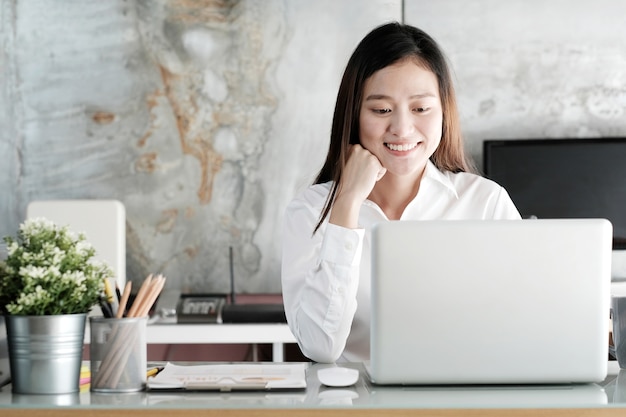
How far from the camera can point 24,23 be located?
172 inches

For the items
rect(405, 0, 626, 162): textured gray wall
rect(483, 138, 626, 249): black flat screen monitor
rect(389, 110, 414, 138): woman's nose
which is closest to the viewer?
rect(389, 110, 414, 138): woman's nose

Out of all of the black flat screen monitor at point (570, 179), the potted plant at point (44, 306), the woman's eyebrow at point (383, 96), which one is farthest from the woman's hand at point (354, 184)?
the black flat screen monitor at point (570, 179)

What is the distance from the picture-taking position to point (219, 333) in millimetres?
3902

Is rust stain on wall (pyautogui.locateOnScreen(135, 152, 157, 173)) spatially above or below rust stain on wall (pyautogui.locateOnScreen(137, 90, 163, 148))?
below

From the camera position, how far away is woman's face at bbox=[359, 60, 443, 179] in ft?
7.05

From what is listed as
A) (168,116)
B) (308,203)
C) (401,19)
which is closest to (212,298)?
(168,116)

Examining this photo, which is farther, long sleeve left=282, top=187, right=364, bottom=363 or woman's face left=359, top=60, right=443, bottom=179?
woman's face left=359, top=60, right=443, bottom=179

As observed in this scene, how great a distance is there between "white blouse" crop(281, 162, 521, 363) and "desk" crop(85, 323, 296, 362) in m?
1.71

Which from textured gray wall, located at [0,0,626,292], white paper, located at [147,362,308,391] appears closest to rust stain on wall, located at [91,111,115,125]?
textured gray wall, located at [0,0,626,292]

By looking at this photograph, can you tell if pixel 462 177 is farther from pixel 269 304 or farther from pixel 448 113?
pixel 269 304

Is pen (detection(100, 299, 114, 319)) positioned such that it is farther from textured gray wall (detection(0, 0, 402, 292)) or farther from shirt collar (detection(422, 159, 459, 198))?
textured gray wall (detection(0, 0, 402, 292))

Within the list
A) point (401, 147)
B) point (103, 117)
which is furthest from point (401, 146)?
point (103, 117)

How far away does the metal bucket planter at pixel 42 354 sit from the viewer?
4.91 feet

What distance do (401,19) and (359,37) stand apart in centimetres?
21
